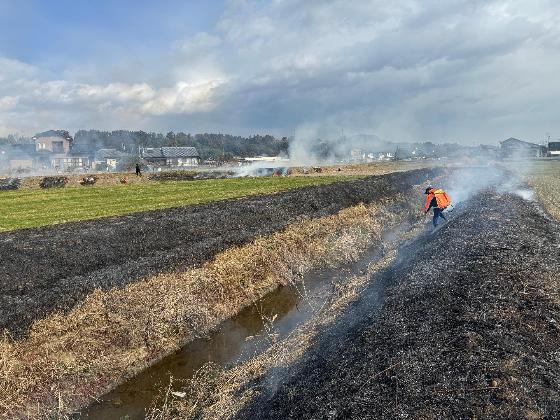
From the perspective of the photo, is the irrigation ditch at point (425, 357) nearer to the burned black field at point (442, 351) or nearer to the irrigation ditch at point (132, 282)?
the burned black field at point (442, 351)

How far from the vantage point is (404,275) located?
55.6 feet

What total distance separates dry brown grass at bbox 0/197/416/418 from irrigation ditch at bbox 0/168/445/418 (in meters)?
0.03

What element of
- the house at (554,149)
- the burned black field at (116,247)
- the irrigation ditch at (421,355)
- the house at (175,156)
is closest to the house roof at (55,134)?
the house at (175,156)

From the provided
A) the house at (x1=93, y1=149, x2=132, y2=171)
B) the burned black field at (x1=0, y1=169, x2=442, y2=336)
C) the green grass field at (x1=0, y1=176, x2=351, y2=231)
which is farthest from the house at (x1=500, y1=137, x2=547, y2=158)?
the burned black field at (x1=0, y1=169, x2=442, y2=336)

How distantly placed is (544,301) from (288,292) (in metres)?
10.5

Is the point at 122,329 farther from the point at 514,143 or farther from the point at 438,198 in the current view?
the point at 514,143

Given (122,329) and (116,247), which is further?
(116,247)

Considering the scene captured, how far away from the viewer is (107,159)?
108938mm

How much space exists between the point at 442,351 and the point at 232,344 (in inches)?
301

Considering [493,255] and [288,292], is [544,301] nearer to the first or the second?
[493,255]

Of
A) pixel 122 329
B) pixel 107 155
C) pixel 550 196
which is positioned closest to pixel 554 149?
pixel 550 196

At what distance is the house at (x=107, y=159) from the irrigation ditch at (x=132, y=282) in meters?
74.6

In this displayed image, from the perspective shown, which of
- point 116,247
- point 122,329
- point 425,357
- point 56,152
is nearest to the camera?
point 425,357

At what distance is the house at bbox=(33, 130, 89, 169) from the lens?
104694 millimetres
